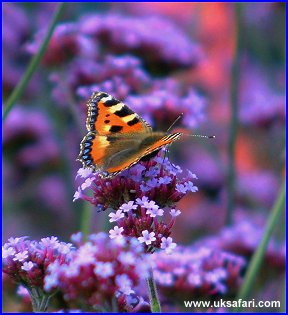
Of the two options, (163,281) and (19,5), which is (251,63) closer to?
(19,5)

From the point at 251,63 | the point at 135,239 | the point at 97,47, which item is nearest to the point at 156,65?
the point at 97,47

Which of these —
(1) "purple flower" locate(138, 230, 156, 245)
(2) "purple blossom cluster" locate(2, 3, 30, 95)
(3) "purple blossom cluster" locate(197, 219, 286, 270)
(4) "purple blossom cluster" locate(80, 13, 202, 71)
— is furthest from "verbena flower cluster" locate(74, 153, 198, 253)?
(2) "purple blossom cluster" locate(2, 3, 30, 95)

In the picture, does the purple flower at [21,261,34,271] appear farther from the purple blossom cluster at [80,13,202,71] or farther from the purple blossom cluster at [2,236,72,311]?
the purple blossom cluster at [80,13,202,71]

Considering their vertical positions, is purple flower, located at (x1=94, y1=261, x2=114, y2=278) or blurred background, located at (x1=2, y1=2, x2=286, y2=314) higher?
blurred background, located at (x1=2, y1=2, x2=286, y2=314)

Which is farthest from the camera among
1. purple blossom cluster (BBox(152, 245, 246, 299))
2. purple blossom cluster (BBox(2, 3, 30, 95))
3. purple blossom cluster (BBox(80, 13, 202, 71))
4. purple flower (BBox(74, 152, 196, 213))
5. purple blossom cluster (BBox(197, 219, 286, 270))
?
purple blossom cluster (BBox(2, 3, 30, 95))

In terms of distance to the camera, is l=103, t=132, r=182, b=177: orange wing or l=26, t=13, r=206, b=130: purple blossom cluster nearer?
l=103, t=132, r=182, b=177: orange wing

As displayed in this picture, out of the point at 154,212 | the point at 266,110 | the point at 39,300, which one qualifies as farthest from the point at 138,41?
the point at 39,300

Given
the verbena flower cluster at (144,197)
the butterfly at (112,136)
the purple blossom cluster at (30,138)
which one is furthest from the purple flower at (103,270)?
the purple blossom cluster at (30,138)
